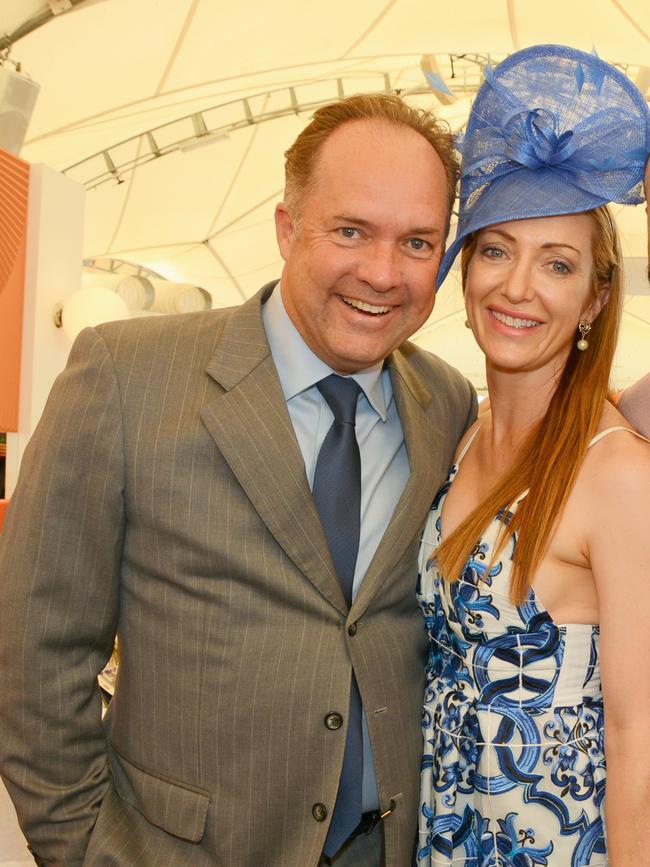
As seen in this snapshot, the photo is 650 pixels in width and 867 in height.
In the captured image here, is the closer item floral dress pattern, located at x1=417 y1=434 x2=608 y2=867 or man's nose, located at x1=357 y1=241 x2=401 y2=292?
floral dress pattern, located at x1=417 y1=434 x2=608 y2=867

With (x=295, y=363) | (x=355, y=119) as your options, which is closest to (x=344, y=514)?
(x=295, y=363)

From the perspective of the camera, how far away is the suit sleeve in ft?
5.67

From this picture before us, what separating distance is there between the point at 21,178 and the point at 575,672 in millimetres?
3990

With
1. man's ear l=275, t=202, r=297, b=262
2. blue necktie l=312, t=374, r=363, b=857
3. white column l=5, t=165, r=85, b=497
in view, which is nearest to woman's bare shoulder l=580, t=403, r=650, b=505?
blue necktie l=312, t=374, r=363, b=857

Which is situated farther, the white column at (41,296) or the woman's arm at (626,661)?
the white column at (41,296)

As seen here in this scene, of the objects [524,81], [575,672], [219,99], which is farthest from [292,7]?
[575,672]

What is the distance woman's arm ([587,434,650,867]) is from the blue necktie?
463mm

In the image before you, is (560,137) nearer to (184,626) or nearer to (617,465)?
(617,465)

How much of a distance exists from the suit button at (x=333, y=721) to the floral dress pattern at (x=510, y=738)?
0.29m

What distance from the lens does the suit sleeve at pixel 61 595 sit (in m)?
1.73

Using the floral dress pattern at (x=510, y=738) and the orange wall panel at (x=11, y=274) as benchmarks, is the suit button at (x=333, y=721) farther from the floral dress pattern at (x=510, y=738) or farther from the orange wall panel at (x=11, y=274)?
the orange wall panel at (x=11, y=274)

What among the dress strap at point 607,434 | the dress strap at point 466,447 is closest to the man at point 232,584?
the dress strap at point 466,447

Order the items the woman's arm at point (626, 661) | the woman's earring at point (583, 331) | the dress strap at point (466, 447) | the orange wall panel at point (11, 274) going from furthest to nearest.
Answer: the orange wall panel at point (11, 274)
the dress strap at point (466, 447)
the woman's earring at point (583, 331)
the woman's arm at point (626, 661)

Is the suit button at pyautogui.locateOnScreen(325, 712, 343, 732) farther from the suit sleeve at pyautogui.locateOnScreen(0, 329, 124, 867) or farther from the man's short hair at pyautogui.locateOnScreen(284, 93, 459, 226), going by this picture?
the man's short hair at pyautogui.locateOnScreen(284, 93, 459, 226)
